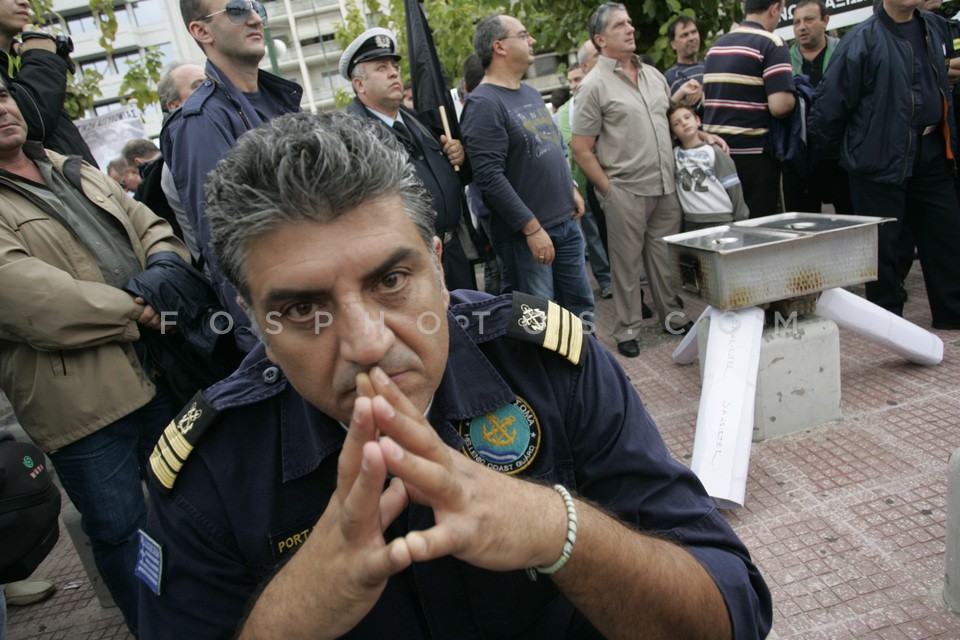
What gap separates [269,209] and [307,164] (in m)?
0.11

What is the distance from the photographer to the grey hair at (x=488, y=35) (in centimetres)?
432

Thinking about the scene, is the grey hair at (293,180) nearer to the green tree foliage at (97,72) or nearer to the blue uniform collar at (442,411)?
the blue uniform collar at (442,411)

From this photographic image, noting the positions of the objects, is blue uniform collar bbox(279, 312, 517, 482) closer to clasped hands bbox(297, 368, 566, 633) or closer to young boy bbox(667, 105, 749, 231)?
clasped hands bbox(297, 368, 566, 633)

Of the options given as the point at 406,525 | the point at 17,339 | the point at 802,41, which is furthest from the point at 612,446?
the point at 802,41

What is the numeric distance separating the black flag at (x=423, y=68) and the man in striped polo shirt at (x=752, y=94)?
232cm

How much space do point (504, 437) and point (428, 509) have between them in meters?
0.22

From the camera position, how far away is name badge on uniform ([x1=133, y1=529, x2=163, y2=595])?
134 centimetres

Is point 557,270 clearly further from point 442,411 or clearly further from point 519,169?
point 442,411

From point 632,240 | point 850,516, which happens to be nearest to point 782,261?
point 850,516

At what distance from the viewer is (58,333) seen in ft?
7.42

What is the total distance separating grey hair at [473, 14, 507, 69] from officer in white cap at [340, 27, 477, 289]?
0.63 meters

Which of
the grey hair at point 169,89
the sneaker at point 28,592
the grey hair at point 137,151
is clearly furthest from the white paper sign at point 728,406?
the grey hair at point 137,151

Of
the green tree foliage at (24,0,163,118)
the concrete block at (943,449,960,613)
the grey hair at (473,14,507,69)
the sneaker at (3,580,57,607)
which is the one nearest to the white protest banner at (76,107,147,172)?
the green tree foliage at (24,0,163,118)

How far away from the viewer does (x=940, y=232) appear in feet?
15.0
